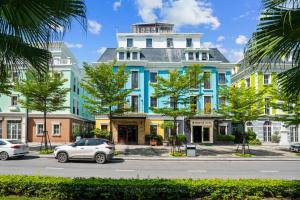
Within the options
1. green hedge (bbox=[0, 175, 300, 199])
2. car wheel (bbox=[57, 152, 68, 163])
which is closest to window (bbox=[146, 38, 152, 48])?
→ car wheel (bbox=[57, 152, 68, 163])

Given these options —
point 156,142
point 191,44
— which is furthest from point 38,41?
point 191,44

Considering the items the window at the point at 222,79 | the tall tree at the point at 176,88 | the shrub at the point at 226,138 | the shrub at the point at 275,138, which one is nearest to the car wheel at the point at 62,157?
the tall tree at the point at 176,88

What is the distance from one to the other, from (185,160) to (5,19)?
67.4 feet

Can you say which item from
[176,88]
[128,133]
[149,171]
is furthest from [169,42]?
[149,171]

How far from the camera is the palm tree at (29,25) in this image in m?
4.64

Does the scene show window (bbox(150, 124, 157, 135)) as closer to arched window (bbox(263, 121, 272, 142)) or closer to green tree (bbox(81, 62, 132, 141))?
green tree (bbox(81, 62, 132, 141))

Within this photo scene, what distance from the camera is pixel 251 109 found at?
2753cm

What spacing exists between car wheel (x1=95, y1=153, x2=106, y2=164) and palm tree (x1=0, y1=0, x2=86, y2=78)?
→ 52.5 feet

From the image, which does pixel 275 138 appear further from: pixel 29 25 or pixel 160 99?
pixel 29 25

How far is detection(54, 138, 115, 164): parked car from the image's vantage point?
21.0 m

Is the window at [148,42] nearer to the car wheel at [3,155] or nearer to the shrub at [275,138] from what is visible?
the shrub at [275,138]

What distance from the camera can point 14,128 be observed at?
3997 cm

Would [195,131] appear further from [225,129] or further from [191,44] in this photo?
[191,44]

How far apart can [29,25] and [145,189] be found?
16.9ft
